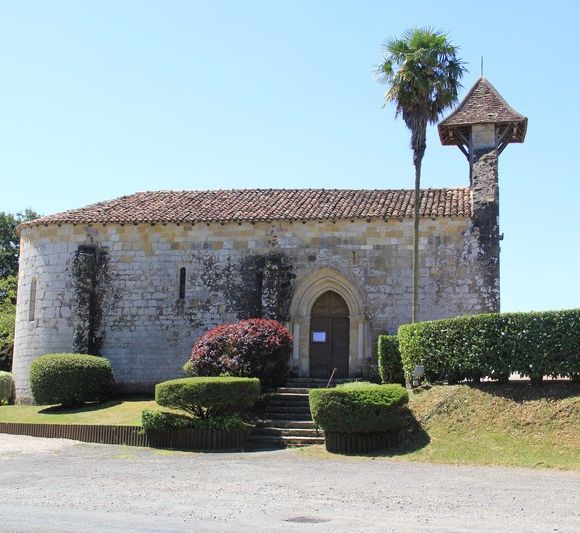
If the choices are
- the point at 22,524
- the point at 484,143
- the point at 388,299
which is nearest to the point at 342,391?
the point at 388,299

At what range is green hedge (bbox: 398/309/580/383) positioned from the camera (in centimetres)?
1856

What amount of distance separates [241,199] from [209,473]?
15.7 metres

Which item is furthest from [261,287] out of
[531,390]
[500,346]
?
→ [531,390]

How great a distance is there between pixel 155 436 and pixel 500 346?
29.4 feet

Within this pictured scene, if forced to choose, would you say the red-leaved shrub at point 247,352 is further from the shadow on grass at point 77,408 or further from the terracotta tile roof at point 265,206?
the terracotta tile roof at point 265,206

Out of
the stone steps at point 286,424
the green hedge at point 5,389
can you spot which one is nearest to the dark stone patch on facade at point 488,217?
the stone steps at point 286,424

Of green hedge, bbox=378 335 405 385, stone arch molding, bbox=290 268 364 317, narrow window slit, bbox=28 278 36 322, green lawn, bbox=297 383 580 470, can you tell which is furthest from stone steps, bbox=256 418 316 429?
narrow window slit, bbox=28 278 36 322

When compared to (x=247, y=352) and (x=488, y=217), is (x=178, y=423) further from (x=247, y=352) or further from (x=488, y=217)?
(x=488, y=217)

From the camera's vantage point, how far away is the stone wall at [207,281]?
25.9 meters

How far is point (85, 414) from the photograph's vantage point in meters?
24.0

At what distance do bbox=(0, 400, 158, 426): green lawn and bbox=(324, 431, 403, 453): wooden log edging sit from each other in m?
5.90

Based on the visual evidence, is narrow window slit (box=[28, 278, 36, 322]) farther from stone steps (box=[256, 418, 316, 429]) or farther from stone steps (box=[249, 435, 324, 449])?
stone steps (box=[249, 435, 324, 449])

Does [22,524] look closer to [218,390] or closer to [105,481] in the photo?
[105,481]

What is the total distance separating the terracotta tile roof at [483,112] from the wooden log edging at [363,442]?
39.2 ft
